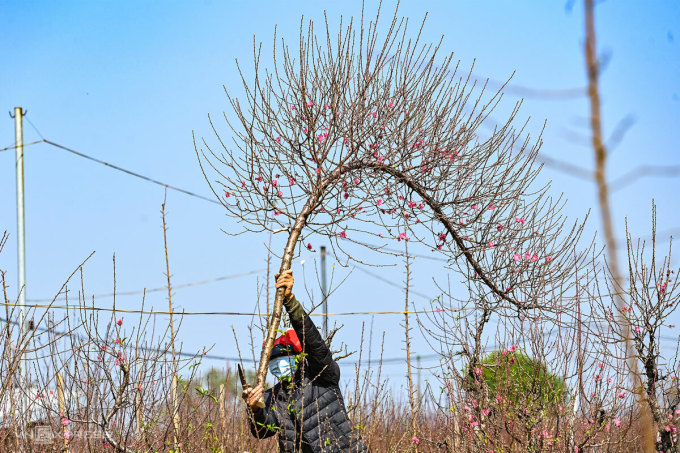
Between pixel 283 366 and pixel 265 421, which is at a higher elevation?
pixel 283 366

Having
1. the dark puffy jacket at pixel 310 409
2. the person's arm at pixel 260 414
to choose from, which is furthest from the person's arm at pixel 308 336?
the person's arm at pixel 260 414

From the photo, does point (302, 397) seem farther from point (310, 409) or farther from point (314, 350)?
point (314, 350)

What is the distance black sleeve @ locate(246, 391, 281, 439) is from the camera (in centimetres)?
482

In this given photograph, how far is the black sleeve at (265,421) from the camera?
4820mm

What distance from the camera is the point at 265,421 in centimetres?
488

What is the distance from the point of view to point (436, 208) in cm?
631

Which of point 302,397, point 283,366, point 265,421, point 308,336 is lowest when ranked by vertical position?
point 265,421

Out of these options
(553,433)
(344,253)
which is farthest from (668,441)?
(344,253)

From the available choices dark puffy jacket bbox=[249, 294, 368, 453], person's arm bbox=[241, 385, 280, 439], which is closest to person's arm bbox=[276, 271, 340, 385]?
dark puffy jacket bbox=[249, 294, 368, 453]

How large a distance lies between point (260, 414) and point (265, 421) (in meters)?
0.07

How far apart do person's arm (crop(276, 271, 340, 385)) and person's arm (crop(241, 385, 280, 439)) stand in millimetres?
383

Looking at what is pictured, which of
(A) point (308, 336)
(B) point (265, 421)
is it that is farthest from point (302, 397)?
(A) point (308, 336)

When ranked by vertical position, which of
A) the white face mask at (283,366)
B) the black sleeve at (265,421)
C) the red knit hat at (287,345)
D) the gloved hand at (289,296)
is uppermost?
the gloved hand at (289,296)

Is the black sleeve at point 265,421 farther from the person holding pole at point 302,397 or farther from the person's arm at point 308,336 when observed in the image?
the person's arm at point 308,336
